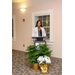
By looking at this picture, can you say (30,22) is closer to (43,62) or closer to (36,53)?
(36,53)

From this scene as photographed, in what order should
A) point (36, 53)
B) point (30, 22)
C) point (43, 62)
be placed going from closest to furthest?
point (43, 62)
point (36, 53)
point (30, 22)

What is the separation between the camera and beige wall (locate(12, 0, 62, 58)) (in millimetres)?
4270

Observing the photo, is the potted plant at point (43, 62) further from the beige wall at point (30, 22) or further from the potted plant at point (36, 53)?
the beige wall at point (30, 22)

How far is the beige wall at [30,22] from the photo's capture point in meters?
4.27

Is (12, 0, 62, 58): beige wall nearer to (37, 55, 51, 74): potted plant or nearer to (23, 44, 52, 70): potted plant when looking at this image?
(23, 44, 52, 70): potted plant

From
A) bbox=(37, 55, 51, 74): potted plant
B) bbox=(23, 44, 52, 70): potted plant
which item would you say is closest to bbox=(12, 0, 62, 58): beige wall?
bbox=(23, 44, 52, 70): potted plant

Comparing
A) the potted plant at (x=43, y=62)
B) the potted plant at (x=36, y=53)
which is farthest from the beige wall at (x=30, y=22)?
the potted plant at (x=43, y=62)

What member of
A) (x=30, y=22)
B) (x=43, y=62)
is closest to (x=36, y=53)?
(x=43, y=62)

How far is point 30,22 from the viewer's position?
5.17 m

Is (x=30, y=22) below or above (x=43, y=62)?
above
